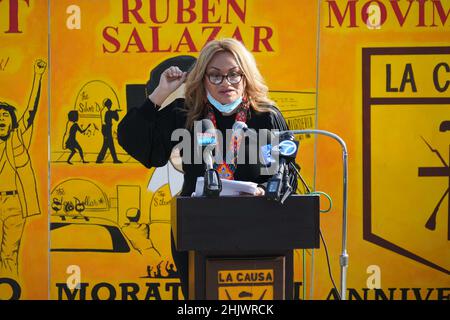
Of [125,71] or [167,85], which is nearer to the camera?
[167,85]

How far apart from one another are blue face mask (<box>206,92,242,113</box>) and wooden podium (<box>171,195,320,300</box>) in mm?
692

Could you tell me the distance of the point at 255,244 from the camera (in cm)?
302

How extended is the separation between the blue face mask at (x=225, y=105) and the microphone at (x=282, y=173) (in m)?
0.42

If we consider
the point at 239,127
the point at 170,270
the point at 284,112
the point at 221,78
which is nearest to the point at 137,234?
the point at 170,270

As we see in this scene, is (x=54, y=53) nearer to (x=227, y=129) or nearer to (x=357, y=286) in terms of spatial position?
(x=227, y=129)

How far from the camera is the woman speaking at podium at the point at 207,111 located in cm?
354

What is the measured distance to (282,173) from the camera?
3104mm

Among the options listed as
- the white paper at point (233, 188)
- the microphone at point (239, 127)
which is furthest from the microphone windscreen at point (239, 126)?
the white paper at point (233, 188)

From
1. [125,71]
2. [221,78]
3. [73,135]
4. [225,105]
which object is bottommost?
[73,135]

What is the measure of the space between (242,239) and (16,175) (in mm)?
2659

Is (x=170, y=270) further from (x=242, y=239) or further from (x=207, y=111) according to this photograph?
(x=242, y=239)

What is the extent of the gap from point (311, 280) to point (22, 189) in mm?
2052

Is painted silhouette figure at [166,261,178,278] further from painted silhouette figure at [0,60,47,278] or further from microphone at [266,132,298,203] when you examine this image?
microphone at [266,132,298,203]
